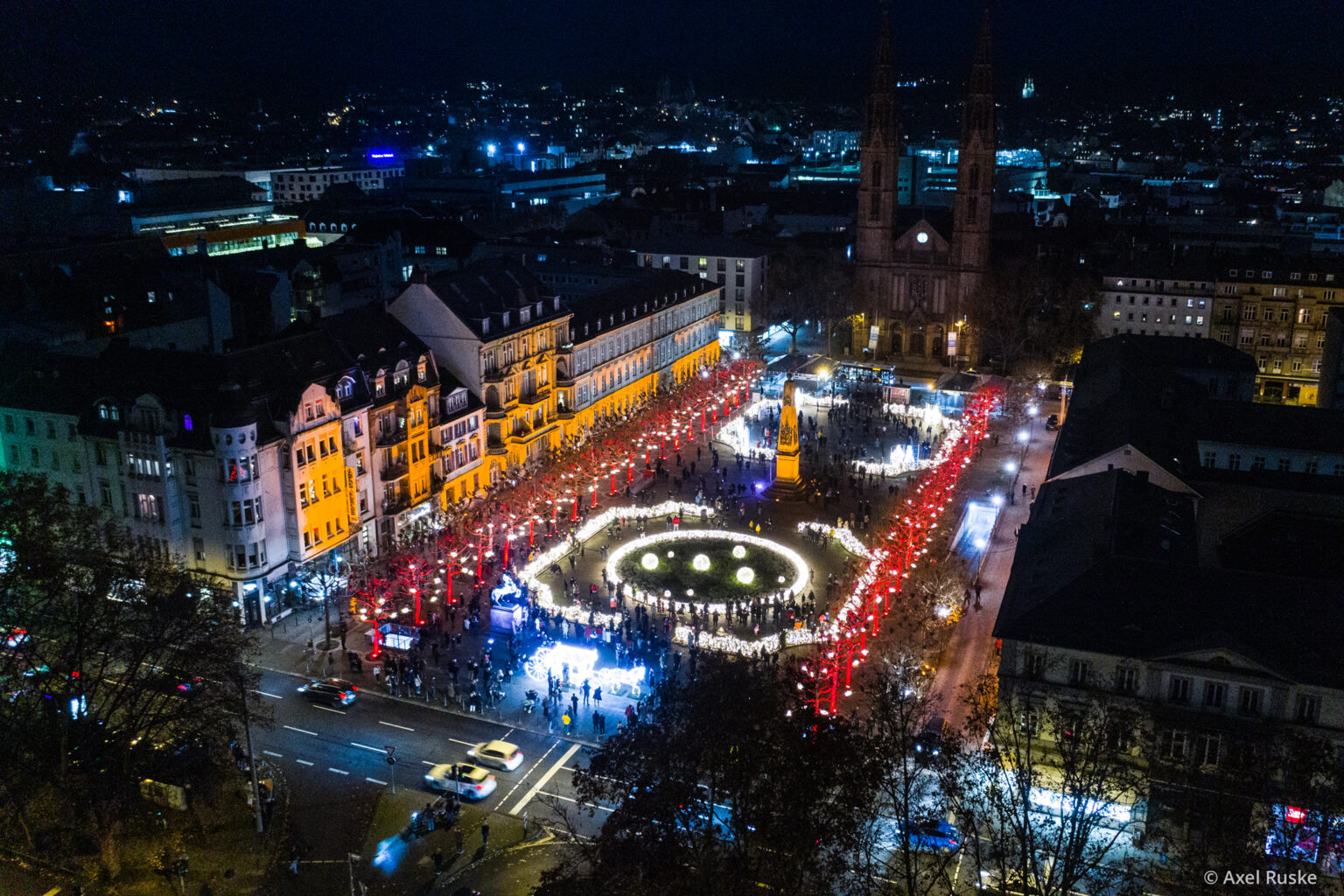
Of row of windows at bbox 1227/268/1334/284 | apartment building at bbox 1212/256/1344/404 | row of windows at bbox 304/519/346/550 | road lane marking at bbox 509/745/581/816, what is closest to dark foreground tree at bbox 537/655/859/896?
road lane marking at bbox 509/745/581/816

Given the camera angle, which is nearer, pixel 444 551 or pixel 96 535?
pixel 96 535

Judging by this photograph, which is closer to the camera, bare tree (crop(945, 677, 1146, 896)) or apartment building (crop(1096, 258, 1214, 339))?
bare tree (crop(945, 677, 1146, 896))

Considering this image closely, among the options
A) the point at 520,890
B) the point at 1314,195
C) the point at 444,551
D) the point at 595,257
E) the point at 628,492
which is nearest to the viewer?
the point at 520,890

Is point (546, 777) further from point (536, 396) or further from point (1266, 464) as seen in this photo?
point (1266, 464)

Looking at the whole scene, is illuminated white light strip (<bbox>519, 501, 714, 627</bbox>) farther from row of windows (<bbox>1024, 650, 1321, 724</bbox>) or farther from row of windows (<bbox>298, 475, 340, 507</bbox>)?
row of windows (<bbox>1024, 650, 1321, 724</bbox>)

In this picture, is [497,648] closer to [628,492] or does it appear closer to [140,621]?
[140,621]

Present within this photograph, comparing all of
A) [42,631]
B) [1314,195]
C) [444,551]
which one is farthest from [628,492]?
[1314,195]

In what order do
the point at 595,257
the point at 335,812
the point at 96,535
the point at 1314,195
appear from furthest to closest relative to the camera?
the point at 1314,195, the point at 595,257, the point at 96,535, the point at 335,812

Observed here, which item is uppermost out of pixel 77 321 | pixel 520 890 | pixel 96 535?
pixel 77 321
